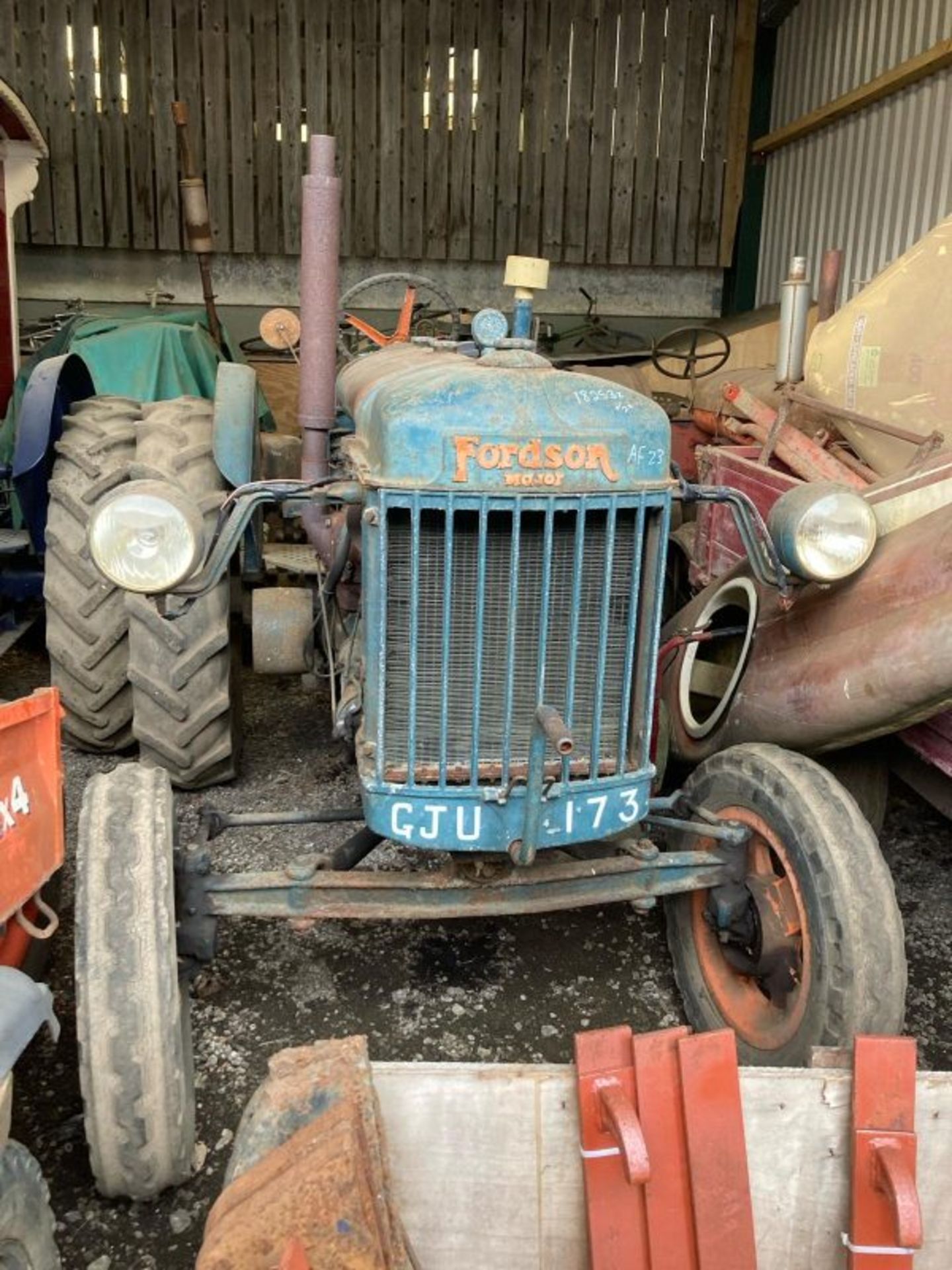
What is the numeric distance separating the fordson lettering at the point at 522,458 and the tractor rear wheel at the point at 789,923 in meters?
0.77

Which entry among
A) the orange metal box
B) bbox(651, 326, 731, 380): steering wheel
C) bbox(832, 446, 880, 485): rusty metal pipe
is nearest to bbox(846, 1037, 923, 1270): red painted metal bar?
the orange metal box

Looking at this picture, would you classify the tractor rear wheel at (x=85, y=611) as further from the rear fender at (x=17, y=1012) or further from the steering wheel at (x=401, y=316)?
the rear fender at (x=17, y=1012)

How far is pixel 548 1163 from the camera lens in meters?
1.61

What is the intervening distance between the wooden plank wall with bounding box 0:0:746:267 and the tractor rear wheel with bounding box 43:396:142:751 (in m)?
5.07

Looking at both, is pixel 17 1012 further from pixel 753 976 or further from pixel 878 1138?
pixel 753 976

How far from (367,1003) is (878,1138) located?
4.59 feet

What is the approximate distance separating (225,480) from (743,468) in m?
1.54

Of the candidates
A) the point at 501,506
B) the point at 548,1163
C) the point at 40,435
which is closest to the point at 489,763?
the point at 501,506

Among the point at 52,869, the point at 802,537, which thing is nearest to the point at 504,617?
the point at 802,537

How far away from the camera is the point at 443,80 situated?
816 cm

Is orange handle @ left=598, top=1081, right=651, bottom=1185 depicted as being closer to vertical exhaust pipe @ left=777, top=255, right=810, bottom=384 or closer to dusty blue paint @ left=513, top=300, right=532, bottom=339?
dusty blue paint @ left=513, top=300, right=532, bottom=339

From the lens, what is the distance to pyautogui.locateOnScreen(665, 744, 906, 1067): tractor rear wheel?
2.10 metres

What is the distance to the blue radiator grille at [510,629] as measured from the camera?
2078 millimetres

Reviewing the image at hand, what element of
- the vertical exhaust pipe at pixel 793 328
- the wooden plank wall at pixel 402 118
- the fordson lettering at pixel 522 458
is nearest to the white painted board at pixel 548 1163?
the fordson lettering at pixel 522 458
